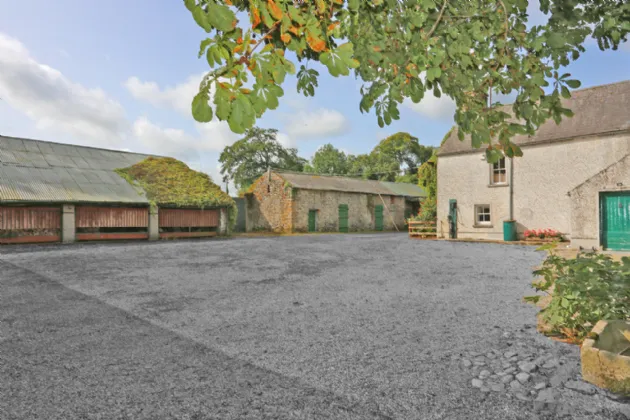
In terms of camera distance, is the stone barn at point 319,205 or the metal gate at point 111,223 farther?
the stone barn at point 319,205

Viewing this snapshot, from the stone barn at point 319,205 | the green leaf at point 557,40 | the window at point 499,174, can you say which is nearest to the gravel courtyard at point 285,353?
the green leaf at point 557,40

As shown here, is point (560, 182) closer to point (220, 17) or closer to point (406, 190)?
point (220, 17)

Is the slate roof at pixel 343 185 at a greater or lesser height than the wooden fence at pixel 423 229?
greater

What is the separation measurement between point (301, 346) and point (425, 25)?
3.46 metres

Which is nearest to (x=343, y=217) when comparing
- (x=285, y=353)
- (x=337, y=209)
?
(x=337, y=209)

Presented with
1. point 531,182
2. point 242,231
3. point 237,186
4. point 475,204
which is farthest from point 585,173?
point 237,186

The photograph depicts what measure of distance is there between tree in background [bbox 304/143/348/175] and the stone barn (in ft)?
53.4

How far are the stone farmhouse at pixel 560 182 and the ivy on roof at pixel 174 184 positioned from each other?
14622 mm

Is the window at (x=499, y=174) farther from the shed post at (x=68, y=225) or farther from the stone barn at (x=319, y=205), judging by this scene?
the shed post at (x=68, y=225)

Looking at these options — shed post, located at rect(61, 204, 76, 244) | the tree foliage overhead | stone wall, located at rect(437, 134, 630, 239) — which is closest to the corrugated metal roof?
stone wall, located at rect(437, 134, 630, 239)

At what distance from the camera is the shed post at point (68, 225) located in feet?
60.4

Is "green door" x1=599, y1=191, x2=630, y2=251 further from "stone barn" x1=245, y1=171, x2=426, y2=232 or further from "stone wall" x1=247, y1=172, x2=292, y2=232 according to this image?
"stone wall" x1=247, y1=172, x2=292, y2=232

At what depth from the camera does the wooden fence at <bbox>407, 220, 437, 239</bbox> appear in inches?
814

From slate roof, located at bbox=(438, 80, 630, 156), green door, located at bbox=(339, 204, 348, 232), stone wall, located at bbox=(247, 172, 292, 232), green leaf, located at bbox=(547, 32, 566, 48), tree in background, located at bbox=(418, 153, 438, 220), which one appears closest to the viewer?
green leaf, located at bbox=(547, 32, 566, 48)
